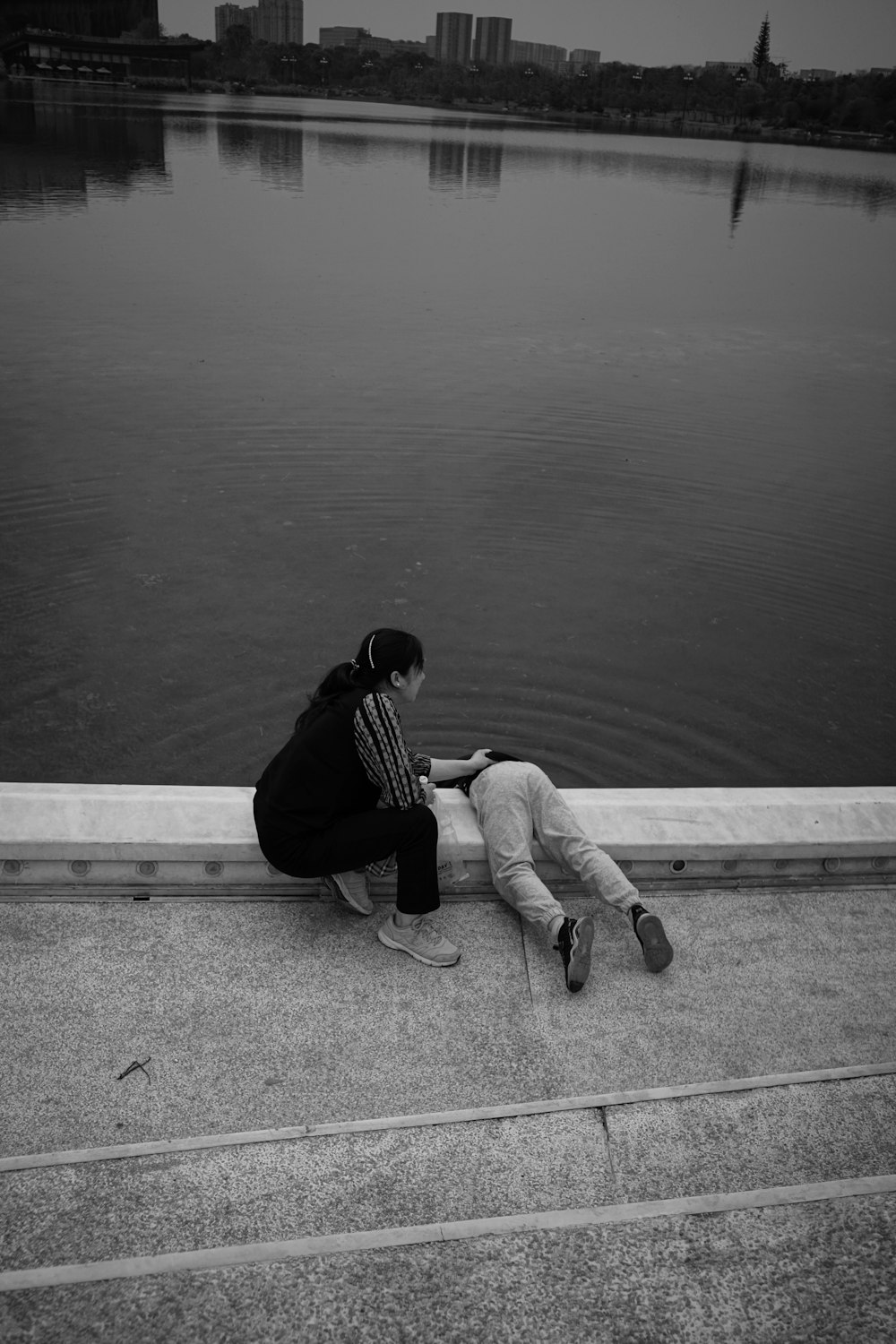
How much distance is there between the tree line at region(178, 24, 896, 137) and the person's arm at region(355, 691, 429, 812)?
10178 centimetres

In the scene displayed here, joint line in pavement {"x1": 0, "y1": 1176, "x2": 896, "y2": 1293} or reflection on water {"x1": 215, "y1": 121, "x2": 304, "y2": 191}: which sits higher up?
joint line in pavement {"x1": 0, "y1": 1176, "x2": 896, "y2": 1293}

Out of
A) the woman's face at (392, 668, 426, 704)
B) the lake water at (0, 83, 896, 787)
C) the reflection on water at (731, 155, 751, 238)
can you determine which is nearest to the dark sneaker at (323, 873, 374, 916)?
the woman's face at (392, 668, 426, 704)

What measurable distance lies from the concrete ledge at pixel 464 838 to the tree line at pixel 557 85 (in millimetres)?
101005

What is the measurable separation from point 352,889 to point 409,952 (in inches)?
10.7

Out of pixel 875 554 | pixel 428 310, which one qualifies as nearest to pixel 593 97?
pixel 428 310

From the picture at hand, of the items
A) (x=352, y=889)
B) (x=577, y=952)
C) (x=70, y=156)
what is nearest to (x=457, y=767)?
(x=352, y=889)

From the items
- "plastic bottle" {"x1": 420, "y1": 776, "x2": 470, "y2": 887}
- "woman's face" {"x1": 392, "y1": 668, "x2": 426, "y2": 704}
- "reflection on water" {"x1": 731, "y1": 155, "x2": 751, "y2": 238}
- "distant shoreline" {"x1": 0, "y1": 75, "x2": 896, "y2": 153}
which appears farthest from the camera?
"distant shoreline" {"x1": 0, "y1": 75, "x2": 896, "y2": 153}

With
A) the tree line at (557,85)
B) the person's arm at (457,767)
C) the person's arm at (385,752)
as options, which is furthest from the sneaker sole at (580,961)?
the tree line at (557,85)

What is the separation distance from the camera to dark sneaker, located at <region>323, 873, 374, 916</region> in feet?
11.3

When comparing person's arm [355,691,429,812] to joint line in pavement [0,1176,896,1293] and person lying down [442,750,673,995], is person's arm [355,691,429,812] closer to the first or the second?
person lying down [442,750,673,995]

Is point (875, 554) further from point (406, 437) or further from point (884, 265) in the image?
point (884, 265)

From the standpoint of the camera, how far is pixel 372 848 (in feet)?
10.8

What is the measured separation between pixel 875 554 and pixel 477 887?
6164mm

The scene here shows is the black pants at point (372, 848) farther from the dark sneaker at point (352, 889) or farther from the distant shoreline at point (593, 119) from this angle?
the distant shoreline at point (593, 119)
